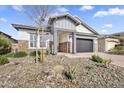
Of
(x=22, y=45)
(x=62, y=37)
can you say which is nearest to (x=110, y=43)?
(x=62, y=37)

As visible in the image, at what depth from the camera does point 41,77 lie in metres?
7.52

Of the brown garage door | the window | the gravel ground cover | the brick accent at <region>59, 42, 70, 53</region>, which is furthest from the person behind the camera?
the brown garage door

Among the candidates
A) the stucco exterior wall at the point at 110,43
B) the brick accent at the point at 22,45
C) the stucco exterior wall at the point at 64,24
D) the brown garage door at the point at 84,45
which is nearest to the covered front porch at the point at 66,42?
the stucco exterior wall at the point at 64,24

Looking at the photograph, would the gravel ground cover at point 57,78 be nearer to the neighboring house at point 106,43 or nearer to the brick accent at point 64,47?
the brick accent at point 64,47

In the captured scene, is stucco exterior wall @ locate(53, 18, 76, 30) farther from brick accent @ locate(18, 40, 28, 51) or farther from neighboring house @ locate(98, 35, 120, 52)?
neighboring house @ locate(98, 35, 120, 52)

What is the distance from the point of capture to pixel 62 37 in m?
20.1

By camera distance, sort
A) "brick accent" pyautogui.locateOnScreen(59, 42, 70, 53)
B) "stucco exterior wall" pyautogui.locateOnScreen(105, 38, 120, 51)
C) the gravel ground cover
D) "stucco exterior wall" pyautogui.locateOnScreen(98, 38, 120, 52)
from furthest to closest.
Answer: "stucco exterior wall" pyautogui.locateOnScreen(105, 38, 120, 51) → "stucco exterior wall" pyautogui.locateOnScreen(98, 38, 120, 52) → "brick accent" pyautogui.locateOnScreen(59, 42, 70, 53) → the gravel ground cover

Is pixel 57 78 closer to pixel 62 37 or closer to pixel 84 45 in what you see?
pixel 62 37

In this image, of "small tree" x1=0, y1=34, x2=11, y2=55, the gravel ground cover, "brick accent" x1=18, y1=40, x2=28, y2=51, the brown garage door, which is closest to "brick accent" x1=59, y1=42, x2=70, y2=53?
the brown garage door

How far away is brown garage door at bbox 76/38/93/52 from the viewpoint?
782 inches

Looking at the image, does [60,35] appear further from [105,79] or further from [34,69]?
[105,79]

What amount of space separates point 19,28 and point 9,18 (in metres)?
1.38

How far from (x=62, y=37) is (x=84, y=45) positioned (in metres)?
3.14
